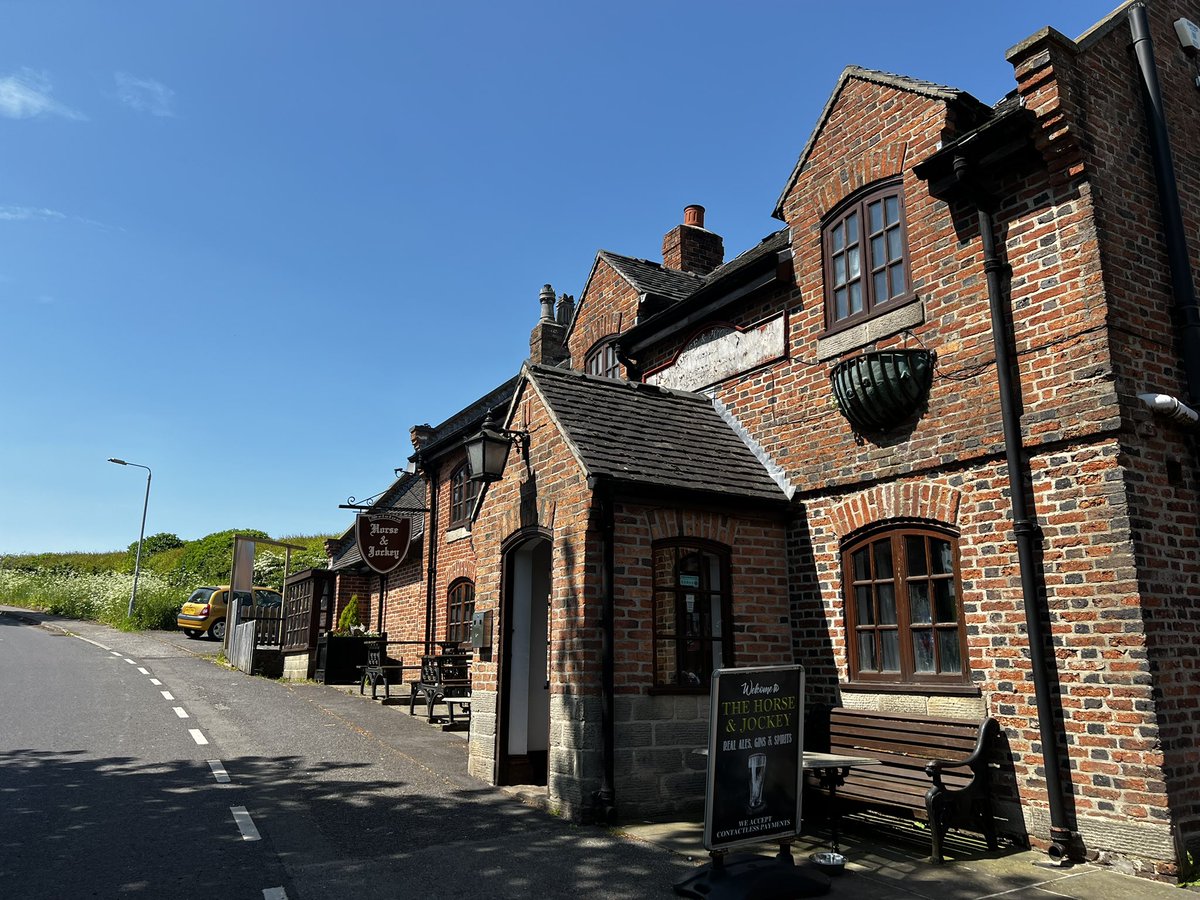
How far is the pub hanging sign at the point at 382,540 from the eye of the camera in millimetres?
18062

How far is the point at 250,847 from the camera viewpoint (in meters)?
6.47

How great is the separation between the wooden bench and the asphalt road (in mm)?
1938

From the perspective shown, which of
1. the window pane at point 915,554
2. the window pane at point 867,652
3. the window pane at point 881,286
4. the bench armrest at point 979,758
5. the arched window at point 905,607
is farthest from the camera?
the window pane at point 881,286

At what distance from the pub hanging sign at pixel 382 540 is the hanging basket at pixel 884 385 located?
12.5 m

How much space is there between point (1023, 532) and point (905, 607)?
1422 mm

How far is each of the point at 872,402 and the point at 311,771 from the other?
7.44m

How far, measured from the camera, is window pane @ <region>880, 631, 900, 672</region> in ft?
25.7

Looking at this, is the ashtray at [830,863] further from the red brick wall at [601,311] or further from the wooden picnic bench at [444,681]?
the red brick wall at [601,311]

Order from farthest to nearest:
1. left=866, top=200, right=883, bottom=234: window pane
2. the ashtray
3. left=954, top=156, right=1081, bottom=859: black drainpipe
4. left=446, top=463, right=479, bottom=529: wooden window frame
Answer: left=446, top=463, right=479, bottom=529: wooden window frame < left=866, top=200, right=883, bottom=234: window pane < left=954, top=156, right=1081, bottom=859: black drainpipe < the ashtray

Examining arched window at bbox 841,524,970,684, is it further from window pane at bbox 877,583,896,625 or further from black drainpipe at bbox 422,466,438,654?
black drainpipe at bbox 422,466,438,654

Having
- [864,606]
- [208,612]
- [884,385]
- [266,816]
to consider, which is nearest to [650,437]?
[884,385]

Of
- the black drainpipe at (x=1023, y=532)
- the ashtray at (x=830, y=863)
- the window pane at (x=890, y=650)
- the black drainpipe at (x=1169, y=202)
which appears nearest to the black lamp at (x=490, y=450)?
the window pane at (x=890, y=650)

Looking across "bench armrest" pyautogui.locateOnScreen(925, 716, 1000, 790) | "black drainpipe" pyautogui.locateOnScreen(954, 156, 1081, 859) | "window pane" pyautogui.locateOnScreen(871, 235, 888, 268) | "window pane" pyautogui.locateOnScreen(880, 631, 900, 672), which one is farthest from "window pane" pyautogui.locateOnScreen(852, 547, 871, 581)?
"window pane" pyautogui.locateOnScreen(871, 235, 888, 268)

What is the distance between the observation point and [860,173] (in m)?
8.91
